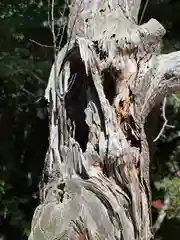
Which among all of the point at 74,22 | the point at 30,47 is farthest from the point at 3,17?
the point at 74,22

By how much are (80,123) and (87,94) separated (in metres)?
0.14

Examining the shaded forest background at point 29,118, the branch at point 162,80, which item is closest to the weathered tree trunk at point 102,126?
the branch at point 162,80

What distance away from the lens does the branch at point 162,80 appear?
9.82ft

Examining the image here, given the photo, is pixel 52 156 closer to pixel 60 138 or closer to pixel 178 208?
pixel 60 138

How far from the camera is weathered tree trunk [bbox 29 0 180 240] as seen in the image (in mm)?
2619

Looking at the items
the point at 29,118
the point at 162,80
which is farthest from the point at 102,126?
the point at 29,118

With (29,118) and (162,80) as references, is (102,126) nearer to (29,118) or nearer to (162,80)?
(162,80)

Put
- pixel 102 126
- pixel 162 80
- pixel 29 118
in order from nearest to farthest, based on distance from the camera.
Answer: pixel 102 126 < pixel 162 80 < pixel 29 118

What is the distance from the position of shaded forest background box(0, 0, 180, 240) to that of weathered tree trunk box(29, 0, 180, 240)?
2144 millimetres

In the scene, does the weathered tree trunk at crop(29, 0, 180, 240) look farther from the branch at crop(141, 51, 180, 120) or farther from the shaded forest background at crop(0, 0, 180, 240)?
the shaded forest background at crop(0, 0, 180, 240)

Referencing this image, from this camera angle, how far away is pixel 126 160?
2723 mm

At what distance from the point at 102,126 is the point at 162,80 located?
432 millimetres

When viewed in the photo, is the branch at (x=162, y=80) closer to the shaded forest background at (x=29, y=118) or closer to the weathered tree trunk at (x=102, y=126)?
the weathered tree trunk at (x=102, y=126)

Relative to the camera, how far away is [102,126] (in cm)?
279
